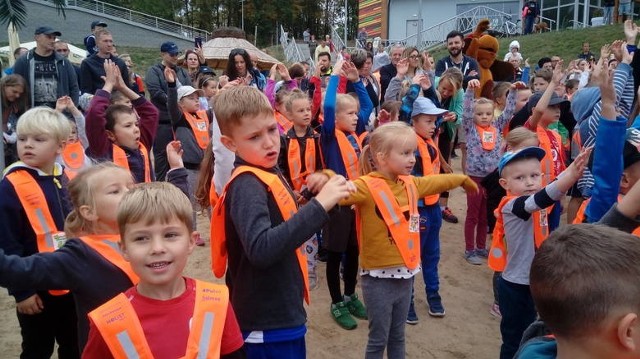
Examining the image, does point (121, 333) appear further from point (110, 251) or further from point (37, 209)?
point (37, 209)

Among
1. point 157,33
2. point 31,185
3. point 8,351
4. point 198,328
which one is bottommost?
point 8,351

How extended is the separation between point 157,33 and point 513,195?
40.5 meters

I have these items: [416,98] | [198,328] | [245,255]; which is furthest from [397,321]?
[416,98]

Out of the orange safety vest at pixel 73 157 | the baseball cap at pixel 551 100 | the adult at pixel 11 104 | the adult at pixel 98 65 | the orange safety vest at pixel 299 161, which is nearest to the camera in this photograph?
the orange safety vest at pixel 73 157

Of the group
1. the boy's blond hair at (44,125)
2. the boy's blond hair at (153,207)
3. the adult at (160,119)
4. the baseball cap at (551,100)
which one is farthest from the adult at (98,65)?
the boy's blond hair at (153,207)

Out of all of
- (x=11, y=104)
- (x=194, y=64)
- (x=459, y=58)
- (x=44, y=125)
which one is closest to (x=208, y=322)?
(x=44, y=125)

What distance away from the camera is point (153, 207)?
6.31 feet

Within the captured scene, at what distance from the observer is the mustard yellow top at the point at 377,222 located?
128 inches

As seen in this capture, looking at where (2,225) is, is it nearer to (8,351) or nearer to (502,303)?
(8,351)

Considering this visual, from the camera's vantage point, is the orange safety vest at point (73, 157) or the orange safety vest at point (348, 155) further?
the orange safety vest at point (348, 155)

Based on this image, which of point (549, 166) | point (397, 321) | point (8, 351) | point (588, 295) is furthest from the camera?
point (549, 166)

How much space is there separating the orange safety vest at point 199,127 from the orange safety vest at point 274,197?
3867 millimetres

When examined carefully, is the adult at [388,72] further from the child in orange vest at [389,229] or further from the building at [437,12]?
the building at [437,12]

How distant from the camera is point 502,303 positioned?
339cm
